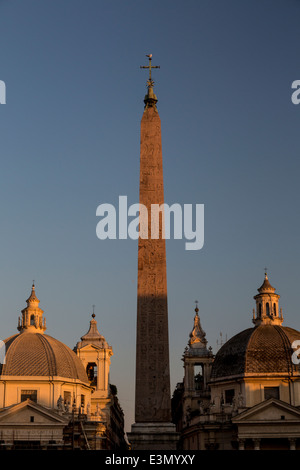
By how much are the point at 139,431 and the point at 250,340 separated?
38.4m

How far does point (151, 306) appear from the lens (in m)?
34.3

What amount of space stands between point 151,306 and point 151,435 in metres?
5.31

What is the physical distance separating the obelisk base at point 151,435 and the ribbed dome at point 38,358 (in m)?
38.2

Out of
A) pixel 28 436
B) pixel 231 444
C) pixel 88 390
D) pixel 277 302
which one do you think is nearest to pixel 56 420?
pixel 28 436

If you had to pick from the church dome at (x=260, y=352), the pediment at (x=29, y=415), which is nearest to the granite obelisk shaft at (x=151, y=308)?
the pediment at (x=29, y=415)

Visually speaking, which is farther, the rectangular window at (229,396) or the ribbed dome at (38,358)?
the rectangular window at (229,396)

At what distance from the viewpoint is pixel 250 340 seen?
228 feet

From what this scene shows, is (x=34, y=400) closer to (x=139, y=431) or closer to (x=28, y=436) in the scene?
(x=28, y=436)

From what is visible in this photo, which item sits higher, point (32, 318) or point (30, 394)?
point (32, 318)

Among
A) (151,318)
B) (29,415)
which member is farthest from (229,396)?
(151,318)

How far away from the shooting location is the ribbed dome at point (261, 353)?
68438mm

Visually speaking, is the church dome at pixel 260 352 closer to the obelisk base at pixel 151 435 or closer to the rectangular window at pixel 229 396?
the rectangular window at pixel 229 396

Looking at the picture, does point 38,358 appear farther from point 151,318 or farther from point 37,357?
point 151,318

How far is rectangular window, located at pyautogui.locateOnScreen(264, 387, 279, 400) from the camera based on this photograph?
68500mm
